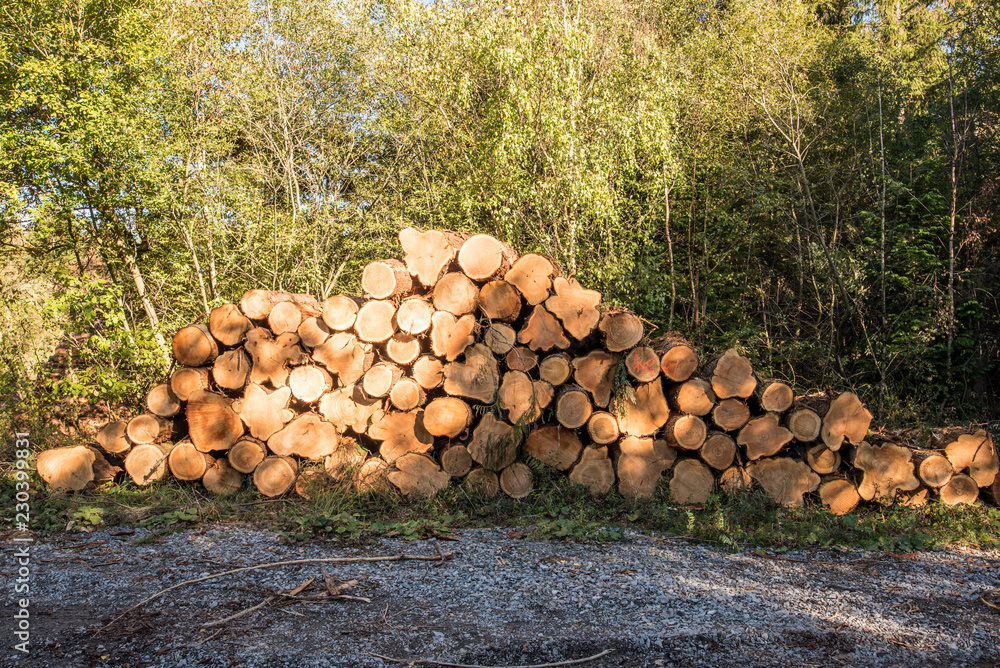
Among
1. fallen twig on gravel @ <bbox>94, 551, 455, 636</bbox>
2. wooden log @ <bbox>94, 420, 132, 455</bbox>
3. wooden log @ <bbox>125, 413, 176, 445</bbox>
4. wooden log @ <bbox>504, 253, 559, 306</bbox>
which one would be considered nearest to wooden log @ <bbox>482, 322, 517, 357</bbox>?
wooden log @ <bbox>504, 253, 559, 306</bbox>

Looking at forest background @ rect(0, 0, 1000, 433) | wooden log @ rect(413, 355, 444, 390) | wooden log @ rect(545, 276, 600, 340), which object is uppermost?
forest background @ rect(0, 0, 1000, 433)

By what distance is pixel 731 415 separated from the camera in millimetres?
4922

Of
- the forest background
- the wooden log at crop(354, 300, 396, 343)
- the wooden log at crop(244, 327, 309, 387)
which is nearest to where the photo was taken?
the wooden log at crop(354, 300, 396, 343)

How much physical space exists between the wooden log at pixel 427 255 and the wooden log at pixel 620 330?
131 cm

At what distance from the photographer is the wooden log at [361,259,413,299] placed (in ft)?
16.6

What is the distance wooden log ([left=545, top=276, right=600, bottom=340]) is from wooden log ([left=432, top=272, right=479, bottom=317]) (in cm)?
59

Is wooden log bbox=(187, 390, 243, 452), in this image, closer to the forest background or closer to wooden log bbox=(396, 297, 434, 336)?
wooden log bbox=(396, 297, 434, 336)

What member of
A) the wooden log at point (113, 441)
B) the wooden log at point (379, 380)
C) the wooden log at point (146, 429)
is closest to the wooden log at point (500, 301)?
the wooden log at point (379, 380)

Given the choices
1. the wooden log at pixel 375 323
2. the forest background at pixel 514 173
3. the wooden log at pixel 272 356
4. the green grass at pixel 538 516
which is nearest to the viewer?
the green grass at pixel 538 516

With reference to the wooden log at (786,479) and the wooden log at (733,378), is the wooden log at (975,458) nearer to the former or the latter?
the wooden log at (786,479)

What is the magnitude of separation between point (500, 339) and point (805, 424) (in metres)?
2.39

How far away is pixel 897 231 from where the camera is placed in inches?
330

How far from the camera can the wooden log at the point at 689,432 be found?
194 inches

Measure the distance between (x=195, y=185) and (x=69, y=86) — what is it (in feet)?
5.08
